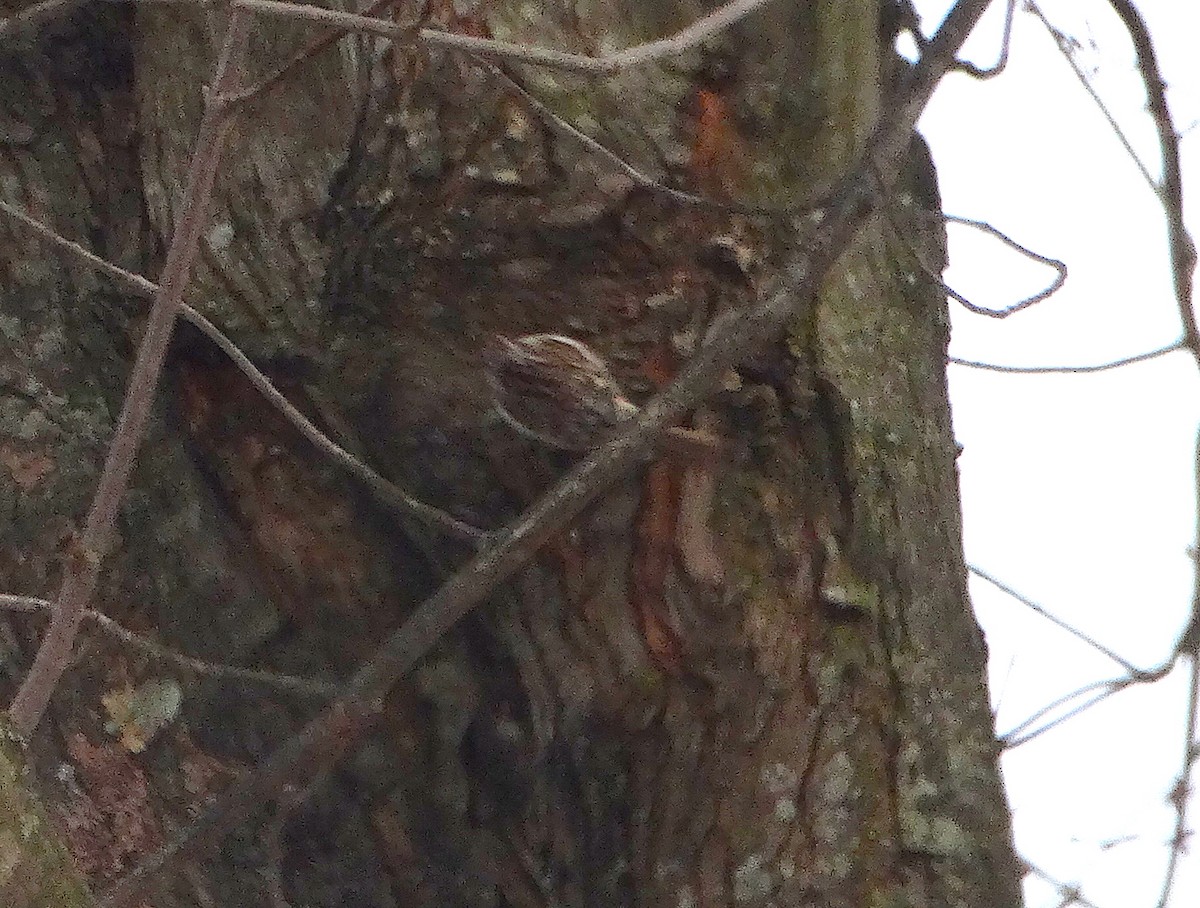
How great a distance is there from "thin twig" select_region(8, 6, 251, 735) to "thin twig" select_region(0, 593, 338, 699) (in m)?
0.21

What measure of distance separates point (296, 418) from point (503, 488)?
232 millimetres

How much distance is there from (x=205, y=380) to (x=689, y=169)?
54 cm

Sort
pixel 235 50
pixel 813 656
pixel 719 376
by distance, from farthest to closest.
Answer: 1. pixel 813 656
2. pixel 719 376
3. pixel 235 50

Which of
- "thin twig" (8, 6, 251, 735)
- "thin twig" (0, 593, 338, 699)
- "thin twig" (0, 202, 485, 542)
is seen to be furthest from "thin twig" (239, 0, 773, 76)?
"thin twig" (0, 593, 338, 699)

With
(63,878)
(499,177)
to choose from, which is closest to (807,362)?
(499,177)

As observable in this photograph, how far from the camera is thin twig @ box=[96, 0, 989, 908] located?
1104 millimetres

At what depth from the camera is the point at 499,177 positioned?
1.33 meters

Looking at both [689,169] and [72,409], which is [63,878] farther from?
[689,169]

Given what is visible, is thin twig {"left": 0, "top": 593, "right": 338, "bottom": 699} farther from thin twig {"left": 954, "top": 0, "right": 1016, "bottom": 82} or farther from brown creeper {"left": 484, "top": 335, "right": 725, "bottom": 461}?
thin twig {"left": 954, "top": 0, "right": 1016, "bottom": 82}

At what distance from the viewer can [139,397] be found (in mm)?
1054

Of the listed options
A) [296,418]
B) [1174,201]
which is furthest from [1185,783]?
[296,418]

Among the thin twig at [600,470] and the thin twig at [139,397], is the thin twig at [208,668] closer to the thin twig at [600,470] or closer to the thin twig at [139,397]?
the thin twig at [600,470]

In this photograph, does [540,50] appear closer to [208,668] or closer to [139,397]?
[139,397]

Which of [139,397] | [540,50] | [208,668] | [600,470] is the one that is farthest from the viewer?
[208,668]
